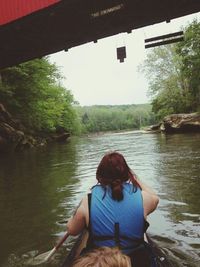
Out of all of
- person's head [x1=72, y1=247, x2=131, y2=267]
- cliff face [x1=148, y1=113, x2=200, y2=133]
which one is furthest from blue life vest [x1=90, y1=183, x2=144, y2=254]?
cliff face [x1=148, y1=113, x2=200, y2=133]

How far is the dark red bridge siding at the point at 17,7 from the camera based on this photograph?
11.0 metres

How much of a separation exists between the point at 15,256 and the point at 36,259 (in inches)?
15.8

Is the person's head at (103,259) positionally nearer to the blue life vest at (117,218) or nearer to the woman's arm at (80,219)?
the blue life vest at (117,218)

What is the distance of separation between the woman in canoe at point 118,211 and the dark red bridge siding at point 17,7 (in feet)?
28.9

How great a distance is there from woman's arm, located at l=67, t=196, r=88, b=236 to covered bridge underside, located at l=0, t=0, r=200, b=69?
8690 millimetres

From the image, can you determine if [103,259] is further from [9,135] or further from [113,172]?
[9,135]

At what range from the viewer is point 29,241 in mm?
5879

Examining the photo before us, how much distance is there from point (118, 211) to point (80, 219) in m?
0.37

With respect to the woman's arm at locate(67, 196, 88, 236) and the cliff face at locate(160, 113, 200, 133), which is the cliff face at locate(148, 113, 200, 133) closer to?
the cliff face at locate(160, 113, 200, 133)

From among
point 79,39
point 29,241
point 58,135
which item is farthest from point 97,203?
point 58,135

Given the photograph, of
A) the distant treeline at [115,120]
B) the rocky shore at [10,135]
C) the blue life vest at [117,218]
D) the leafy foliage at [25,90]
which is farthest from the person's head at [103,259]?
the distant treeline at [115,120]

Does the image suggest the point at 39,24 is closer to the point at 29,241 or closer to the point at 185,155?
the point at 185,155

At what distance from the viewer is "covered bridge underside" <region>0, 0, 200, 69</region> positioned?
11.4m

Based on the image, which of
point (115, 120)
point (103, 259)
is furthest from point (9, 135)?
point (115, 120)
